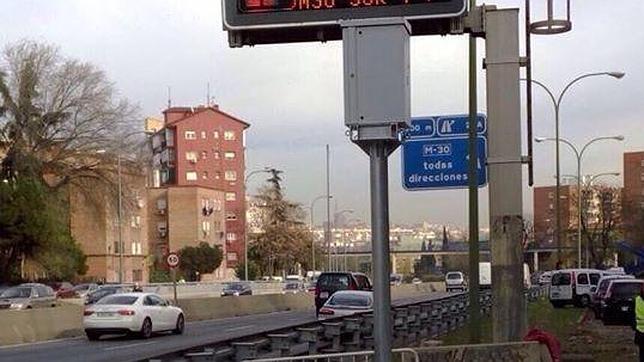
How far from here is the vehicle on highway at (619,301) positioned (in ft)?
114

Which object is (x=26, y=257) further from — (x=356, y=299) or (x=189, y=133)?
(x=189, y=133)

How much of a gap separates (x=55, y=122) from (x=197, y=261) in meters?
40.3

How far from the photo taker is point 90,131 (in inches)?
2800

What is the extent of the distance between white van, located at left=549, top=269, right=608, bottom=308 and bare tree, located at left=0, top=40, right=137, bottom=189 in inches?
1289

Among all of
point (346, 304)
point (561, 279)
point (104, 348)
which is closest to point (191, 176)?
point (561, 279)

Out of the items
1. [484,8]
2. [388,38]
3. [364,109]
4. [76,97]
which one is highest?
[76,97]

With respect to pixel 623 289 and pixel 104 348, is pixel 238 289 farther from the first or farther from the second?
pixel 104 348

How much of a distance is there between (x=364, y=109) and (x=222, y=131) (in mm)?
140771

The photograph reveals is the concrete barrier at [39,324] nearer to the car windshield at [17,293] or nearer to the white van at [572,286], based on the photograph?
the car windshield at [17,293]

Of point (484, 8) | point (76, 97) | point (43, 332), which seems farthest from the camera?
point (76, 97)

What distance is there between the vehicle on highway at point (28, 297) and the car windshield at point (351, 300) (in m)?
21.5

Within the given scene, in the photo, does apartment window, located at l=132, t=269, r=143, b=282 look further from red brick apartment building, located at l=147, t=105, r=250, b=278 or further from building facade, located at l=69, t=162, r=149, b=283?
red brick apartment building, located at l=147, t=105, r=250, b=278

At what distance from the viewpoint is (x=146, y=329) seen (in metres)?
34.2

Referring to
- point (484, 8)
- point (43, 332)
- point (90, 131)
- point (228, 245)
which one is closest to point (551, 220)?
point (228, 245)
